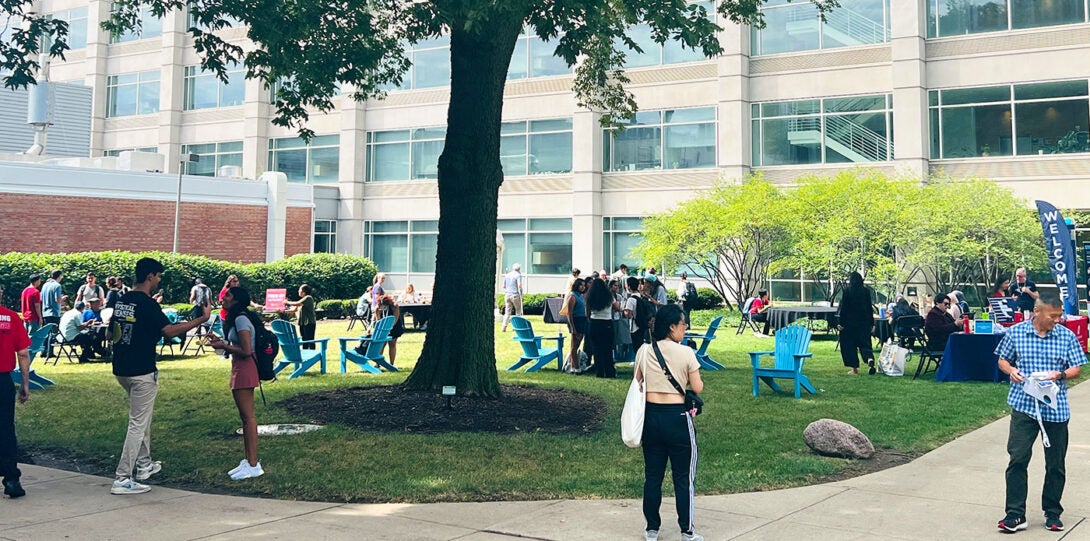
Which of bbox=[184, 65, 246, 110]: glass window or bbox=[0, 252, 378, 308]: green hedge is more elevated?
bbox=[184, 65, 246, 110]: glass window

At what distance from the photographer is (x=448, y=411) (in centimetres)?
1124

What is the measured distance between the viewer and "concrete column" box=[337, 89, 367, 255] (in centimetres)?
4278

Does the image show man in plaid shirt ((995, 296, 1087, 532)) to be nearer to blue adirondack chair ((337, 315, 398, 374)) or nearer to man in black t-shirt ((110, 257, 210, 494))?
man in black t-shirt ((110, 257, 210, 494))

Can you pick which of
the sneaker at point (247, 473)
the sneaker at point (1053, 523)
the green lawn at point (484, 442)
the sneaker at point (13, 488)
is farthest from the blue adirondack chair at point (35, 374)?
the sneaker at point (1053, 523)

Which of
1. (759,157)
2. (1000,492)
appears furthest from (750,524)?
(759,157)

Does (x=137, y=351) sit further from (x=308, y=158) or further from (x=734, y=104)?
(x=308, y=158)

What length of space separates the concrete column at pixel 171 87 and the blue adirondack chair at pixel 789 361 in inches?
1599

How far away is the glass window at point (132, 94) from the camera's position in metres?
47.9

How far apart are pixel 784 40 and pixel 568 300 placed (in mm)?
21640

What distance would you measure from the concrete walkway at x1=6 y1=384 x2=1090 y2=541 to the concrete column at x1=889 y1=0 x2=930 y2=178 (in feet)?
82.4

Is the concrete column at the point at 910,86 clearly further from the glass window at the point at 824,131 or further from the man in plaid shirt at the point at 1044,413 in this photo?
the man in plaid shirt at the point at 1044,413

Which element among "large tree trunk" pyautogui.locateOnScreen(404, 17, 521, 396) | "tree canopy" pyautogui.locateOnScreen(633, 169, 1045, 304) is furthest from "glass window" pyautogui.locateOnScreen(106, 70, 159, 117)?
"large tree trunk" pyautogui.locateOnScreen(404, 17, 521, 396)

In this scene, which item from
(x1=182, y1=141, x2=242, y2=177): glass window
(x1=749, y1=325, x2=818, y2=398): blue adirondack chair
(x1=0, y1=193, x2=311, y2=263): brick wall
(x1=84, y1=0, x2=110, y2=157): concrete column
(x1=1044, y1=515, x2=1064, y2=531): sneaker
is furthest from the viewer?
(x1=84, y1=0, x2=110, y2=157): concrete column

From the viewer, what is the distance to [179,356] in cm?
1948
